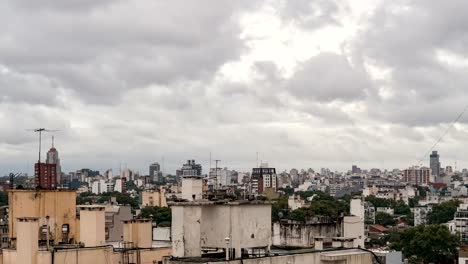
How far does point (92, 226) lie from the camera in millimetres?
29172

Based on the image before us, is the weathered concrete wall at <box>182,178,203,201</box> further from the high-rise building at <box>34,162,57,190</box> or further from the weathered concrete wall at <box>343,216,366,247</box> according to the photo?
the weathered concrete wall at <box>343,216,366,247</box>

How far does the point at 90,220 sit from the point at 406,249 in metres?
65.9

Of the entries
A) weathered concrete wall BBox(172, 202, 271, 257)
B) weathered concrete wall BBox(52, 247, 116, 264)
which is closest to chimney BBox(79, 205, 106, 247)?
weathered concrete wall BBox(52, 247, 116, 264)

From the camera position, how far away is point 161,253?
3030 cm

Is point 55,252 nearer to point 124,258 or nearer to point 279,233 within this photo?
point 124,258

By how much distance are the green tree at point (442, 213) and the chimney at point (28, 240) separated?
140 meters

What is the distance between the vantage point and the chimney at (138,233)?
101 feet

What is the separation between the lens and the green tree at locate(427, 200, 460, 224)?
161 m

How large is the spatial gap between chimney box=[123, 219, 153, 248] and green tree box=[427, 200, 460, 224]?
135 meters

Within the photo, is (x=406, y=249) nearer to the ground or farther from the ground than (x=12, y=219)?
Result: nearer to the ground

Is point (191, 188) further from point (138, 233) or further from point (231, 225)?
point (138, 233)

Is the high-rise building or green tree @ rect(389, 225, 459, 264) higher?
the high-rise building

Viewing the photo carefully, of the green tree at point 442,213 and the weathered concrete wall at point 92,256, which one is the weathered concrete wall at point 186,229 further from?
the green tree at point 442,213

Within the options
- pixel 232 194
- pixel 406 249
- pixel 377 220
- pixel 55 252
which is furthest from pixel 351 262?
pixel 377 220
